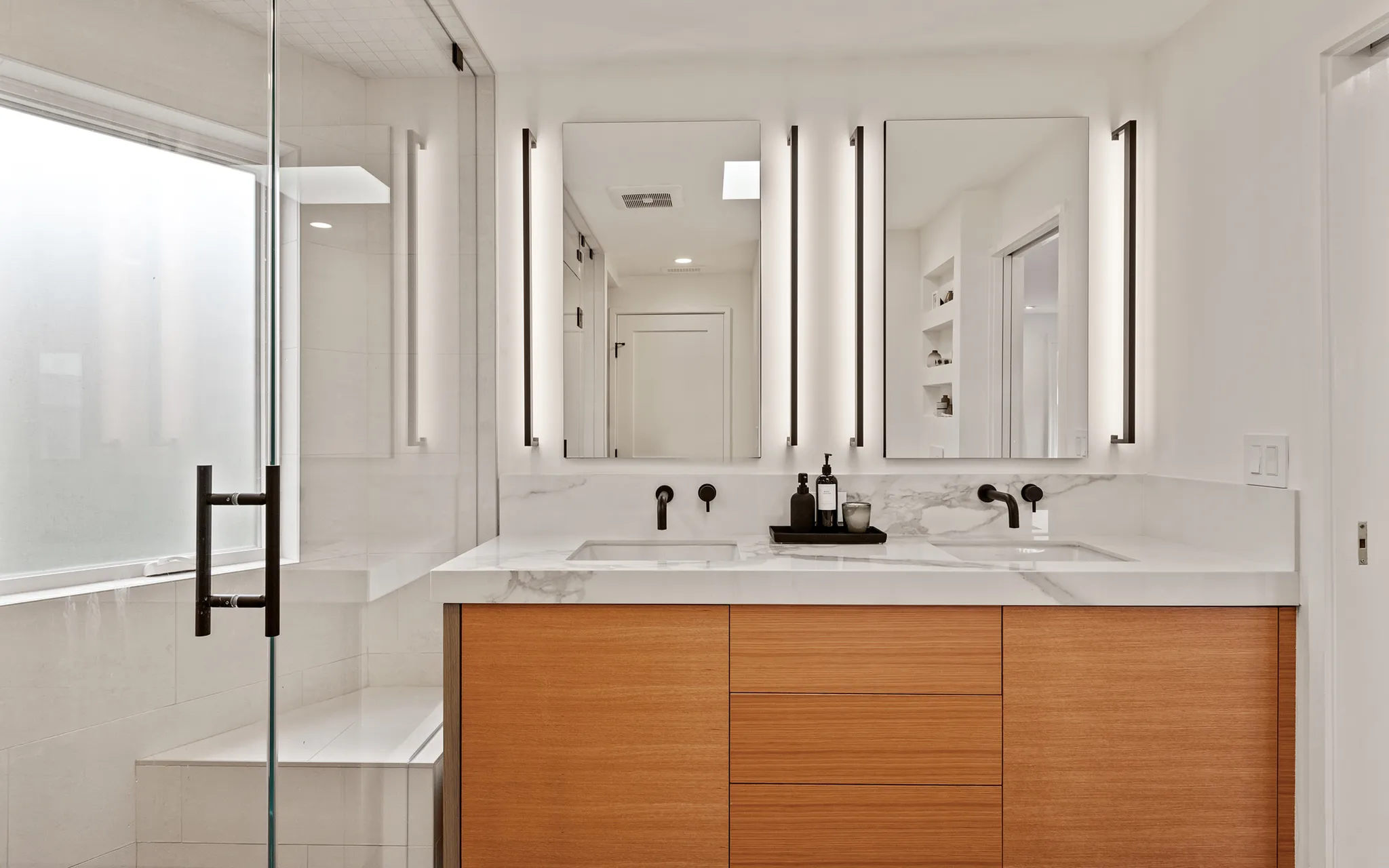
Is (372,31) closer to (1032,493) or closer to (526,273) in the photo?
(526,273)

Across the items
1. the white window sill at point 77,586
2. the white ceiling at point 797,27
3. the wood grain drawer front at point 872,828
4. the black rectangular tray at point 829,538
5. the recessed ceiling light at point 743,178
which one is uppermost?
the white ceiling at point 797,27

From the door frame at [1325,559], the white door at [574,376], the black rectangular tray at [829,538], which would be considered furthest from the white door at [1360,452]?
the white door at [574,376]

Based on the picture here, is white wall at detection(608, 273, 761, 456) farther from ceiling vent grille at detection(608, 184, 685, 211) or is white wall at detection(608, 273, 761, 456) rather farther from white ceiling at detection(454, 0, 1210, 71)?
Result: white ceiling at detection(454, 0, 1210, 71)

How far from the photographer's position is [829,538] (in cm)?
188

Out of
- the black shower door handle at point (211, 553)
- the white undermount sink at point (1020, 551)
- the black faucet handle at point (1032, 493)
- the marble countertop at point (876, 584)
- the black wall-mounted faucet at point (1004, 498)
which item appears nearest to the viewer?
the black shower door handle at point (211, 553)

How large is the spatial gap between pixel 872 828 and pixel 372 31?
1.95 m

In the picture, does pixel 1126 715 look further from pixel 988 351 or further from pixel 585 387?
pixel 585 387

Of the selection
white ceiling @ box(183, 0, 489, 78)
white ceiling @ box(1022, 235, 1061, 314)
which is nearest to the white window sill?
white ceiling @ box(183, 0, 489, 78)

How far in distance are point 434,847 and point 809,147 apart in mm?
2007

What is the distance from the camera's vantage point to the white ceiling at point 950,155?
2053 mm

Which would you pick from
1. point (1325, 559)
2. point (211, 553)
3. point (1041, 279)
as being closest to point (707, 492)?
point (1041, 279)

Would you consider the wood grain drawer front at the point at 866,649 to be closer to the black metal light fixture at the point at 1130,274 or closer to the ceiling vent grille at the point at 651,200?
the black metal light fixture at the point at 1130,274

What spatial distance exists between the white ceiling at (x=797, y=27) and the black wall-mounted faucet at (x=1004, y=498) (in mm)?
1223

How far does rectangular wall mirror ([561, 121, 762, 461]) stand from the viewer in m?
2.08
